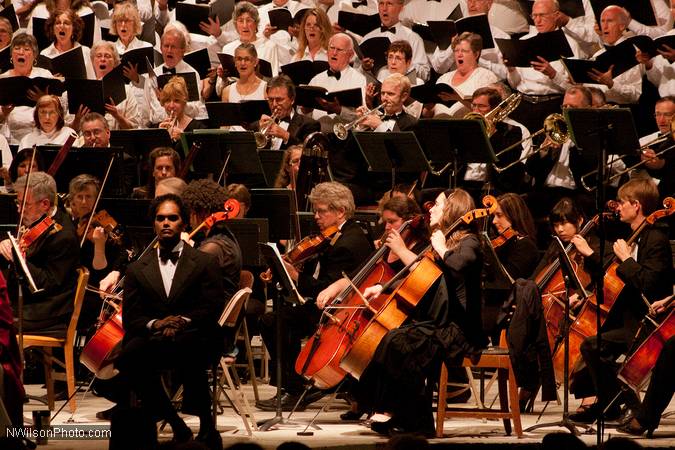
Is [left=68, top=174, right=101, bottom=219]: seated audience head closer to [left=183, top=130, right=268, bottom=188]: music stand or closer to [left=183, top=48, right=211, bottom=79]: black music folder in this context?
[left=183, top=130, right=268, bottom=188]: music stand

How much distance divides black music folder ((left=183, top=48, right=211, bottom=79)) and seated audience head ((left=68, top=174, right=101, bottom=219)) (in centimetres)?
307

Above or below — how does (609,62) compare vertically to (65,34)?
below

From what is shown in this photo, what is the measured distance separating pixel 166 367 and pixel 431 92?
12.7ft

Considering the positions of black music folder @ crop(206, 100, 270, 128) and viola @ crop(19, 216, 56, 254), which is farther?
black music folder @ crop(206, 100, 270, 128)

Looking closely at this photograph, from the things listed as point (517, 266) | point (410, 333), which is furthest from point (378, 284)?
point (517, 266)

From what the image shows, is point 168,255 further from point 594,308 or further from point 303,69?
point 303,69

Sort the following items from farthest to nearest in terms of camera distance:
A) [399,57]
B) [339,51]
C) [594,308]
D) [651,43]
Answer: [339,51] → [399,57] → [651,43] → [594,308]

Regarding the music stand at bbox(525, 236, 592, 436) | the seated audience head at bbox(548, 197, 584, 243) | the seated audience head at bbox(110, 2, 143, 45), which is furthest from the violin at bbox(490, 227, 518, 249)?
the seated audience head at bbox(110, 2, 143, 45)

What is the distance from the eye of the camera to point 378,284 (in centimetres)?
658

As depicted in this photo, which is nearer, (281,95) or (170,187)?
(170,187)

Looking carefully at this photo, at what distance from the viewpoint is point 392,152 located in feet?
27.1

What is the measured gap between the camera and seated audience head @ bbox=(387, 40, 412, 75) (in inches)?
383

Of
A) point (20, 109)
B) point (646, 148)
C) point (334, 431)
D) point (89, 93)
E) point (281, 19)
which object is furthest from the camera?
point (281, 19)

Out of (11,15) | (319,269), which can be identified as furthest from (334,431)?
(11,15)
